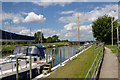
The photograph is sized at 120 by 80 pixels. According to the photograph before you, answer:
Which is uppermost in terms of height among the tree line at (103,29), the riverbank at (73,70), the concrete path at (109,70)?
the tree line at (103,29)

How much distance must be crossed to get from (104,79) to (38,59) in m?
7.61

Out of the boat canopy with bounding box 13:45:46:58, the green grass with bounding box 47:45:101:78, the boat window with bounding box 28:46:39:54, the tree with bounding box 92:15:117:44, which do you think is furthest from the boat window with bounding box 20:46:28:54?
the tree with bounding box 92:15:117:44

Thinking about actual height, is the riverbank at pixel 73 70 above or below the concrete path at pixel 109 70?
below

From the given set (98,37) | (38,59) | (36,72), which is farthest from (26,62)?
(98,37)

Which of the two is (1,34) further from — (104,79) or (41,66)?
(104,79)

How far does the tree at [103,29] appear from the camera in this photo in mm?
39469

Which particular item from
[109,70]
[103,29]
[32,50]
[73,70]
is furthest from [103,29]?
[109,70]

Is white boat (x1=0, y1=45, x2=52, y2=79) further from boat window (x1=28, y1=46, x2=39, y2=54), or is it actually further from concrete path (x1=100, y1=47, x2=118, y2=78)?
concrete path (x1=100, y1=47, x2=118, y2=78)

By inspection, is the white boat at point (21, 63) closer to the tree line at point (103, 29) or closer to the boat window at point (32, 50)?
the boat window at point (32, 50)

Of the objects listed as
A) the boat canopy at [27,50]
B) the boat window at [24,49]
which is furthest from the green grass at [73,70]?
the boat window at [24,49]

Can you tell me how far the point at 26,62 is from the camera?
10195 millimetres

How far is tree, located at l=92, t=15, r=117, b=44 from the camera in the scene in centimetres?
3947

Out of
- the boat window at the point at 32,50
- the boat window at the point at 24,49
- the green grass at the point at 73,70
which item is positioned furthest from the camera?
the boat window at the point at 32,50

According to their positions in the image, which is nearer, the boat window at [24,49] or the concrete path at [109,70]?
the concrete path at [109,70]
